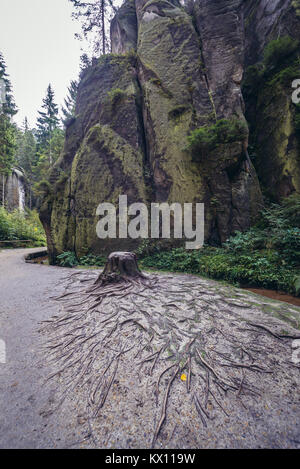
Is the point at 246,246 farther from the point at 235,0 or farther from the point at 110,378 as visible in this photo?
the point at 235,0

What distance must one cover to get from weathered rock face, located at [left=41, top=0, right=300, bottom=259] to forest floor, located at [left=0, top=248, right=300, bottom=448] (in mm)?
4729

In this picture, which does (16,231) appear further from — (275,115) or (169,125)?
(275,115)

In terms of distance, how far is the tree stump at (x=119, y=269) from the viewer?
15.3 feet

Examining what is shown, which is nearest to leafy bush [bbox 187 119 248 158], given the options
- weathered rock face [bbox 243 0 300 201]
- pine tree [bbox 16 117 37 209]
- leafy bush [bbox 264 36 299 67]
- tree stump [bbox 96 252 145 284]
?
weathered rock face [bbox 243 0 300 201]

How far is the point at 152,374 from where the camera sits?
2041mm

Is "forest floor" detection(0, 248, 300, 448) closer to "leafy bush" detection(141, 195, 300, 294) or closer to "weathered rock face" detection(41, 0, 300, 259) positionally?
"leafy bush" detection(141, 195, 300, 294)

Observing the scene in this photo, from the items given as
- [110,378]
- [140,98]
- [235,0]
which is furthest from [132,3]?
[110,378]

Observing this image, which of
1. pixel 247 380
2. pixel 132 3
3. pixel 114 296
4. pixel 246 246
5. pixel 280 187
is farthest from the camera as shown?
pixel 132 3

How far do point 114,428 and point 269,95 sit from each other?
1156 centimetres

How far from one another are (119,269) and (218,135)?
251 inches

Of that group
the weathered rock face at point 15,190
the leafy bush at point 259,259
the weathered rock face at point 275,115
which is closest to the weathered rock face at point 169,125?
the weathered rock face at point 275,115

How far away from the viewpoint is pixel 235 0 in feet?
26.7

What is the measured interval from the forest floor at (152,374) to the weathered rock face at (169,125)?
15.5ft

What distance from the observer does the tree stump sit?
15.3ft
